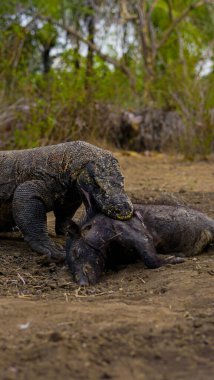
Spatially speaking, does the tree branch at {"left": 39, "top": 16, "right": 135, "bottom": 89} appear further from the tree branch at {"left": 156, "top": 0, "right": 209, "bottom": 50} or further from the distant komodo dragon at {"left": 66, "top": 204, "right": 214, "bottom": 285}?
the distant komodo dragon at {"left": 66, "top": 204, "right": 214, "bottom": 285}

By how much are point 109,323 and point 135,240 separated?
5.10 ft

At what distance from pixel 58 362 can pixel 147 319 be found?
27.2 inches

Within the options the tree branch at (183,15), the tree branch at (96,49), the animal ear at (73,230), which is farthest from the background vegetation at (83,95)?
the animal ear at (73,230)

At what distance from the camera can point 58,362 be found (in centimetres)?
284

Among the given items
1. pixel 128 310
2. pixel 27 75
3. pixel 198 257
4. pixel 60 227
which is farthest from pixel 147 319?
pixel 27 75

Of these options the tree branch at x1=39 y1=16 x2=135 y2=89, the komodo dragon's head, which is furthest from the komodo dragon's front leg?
the tree branch at x1=39 y1=16 x2=135 y2=89

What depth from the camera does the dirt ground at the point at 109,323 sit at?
2814 millimetres

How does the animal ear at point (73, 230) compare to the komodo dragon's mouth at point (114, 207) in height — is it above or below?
below

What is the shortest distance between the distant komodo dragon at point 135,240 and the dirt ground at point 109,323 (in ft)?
0.36

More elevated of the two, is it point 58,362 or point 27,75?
point 27,75

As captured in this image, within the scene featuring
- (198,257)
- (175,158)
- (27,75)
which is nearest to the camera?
(198,257)

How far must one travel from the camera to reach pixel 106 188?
5.21 m

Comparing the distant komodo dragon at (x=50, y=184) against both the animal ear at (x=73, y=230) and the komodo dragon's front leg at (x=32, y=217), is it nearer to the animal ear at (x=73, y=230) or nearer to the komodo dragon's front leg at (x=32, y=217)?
the komodo dragon's front leg at (x=32, y=217)

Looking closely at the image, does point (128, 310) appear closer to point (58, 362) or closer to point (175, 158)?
point (58, 362)
